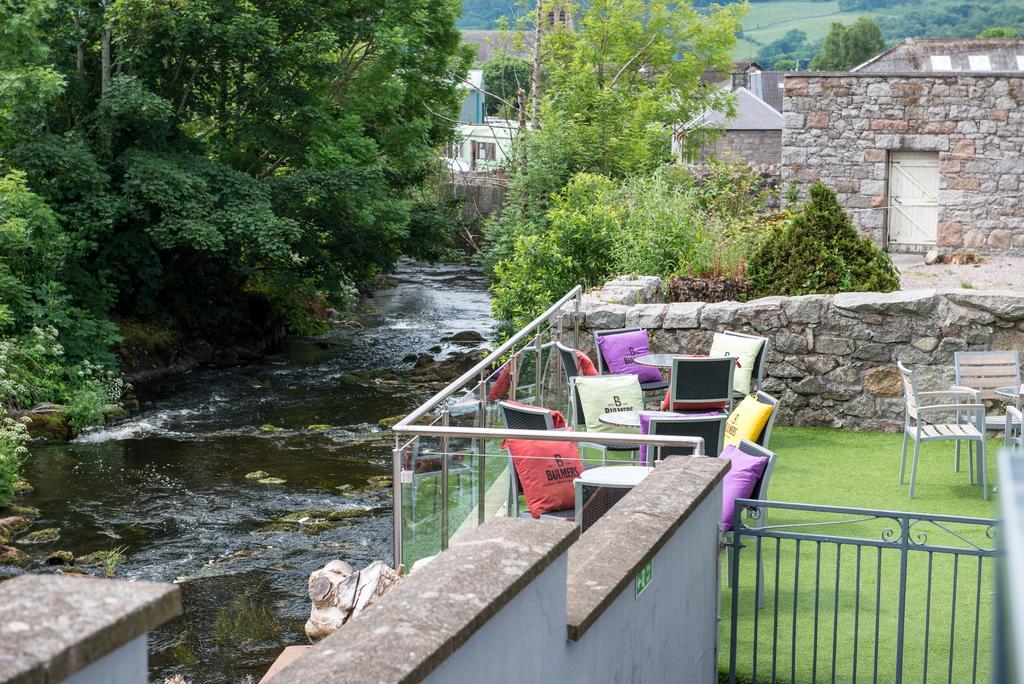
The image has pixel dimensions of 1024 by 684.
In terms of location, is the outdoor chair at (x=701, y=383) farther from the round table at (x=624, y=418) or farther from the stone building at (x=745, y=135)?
the stone building at (x=745, y=135)

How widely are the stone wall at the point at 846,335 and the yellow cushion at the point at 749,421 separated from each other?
3110 mm

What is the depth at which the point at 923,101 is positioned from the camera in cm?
1756

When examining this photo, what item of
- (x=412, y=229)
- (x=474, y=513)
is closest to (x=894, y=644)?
(x=474, y=513)

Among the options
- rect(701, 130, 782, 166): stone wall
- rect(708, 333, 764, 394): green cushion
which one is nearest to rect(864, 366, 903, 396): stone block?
rect(708, 333, 764, 394): green cushion

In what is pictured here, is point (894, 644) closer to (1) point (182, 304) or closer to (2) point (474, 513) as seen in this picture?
(2) point (474, 513)

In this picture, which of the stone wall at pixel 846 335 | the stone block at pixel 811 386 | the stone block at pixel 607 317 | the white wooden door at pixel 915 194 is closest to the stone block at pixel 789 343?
the stone wall at pixel 846 335

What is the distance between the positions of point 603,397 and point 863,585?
2.52 metres

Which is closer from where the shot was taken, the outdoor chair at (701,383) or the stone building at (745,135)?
the outdoor chair at (701,383)

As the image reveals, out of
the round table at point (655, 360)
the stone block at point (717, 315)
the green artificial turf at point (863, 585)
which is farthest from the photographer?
the stone block at point (717, 315)

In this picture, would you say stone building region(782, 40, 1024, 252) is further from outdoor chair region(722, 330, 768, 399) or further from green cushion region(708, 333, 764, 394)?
Result: green cushion region(708, 333, 764, 394)

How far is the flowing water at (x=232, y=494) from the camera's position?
8731mm

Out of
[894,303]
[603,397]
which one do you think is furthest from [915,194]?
[603,397]

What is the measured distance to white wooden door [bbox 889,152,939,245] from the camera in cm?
1788

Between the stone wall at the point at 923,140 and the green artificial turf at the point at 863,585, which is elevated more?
the stone wall at the point at 923,140
